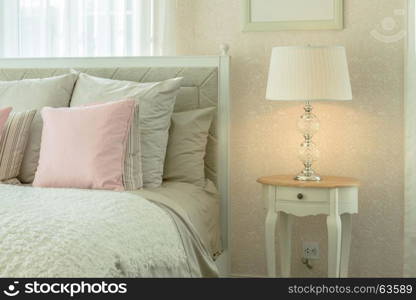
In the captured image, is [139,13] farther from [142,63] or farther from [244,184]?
[244,184]

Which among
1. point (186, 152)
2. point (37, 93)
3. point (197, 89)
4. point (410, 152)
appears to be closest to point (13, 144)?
point (37, 93)

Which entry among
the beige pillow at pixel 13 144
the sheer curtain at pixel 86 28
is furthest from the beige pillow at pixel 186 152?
Answer: the beige pillow at pixel 13 144

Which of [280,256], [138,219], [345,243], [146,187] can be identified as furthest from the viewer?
[280,256]

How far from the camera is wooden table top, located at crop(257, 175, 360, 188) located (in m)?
3.06

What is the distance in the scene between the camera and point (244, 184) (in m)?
3.58

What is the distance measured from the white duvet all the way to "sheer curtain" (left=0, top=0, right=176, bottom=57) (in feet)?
3.95

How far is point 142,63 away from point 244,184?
0.79 meters

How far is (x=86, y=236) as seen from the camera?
203 cm

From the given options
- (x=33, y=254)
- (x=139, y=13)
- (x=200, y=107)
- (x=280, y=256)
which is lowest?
(x=280, y=256)

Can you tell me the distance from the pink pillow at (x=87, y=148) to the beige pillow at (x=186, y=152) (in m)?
0.38

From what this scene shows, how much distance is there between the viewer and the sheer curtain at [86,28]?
11.9 feet

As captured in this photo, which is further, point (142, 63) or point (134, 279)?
point (142, 63)

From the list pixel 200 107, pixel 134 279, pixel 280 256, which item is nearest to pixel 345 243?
pixel 280 256

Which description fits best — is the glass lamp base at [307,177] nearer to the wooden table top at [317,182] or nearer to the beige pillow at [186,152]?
the wooden table top at [317,182]
